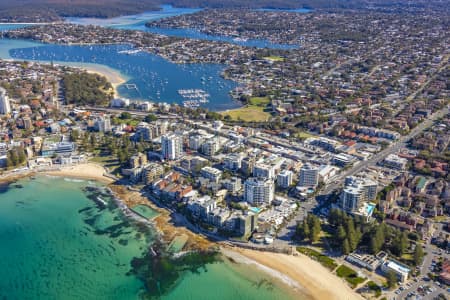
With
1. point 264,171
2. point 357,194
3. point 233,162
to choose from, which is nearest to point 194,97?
point 233,162

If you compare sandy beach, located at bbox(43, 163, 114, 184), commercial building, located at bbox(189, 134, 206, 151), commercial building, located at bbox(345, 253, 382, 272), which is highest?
commercial building, located at bbox(189, 134, 206, 151)

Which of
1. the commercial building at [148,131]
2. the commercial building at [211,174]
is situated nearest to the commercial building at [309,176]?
the commercial building at [211,174]

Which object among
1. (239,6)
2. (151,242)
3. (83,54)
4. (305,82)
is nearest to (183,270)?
(151,242)

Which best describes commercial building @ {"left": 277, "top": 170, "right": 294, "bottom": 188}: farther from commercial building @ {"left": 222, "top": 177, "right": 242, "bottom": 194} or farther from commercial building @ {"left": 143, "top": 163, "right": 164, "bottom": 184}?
commercial building @ {"left": 143, "top": 163, "right": 164, "bottom": 184}

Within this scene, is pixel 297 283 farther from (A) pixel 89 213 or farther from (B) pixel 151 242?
(A) pixel 89 213

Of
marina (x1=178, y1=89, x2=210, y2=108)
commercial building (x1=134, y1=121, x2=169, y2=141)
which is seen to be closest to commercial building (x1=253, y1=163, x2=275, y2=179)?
commercial building (x1=134, y1=121, x2=169, y2=141)

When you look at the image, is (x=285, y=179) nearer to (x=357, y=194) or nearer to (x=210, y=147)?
(x=357, y=194)
